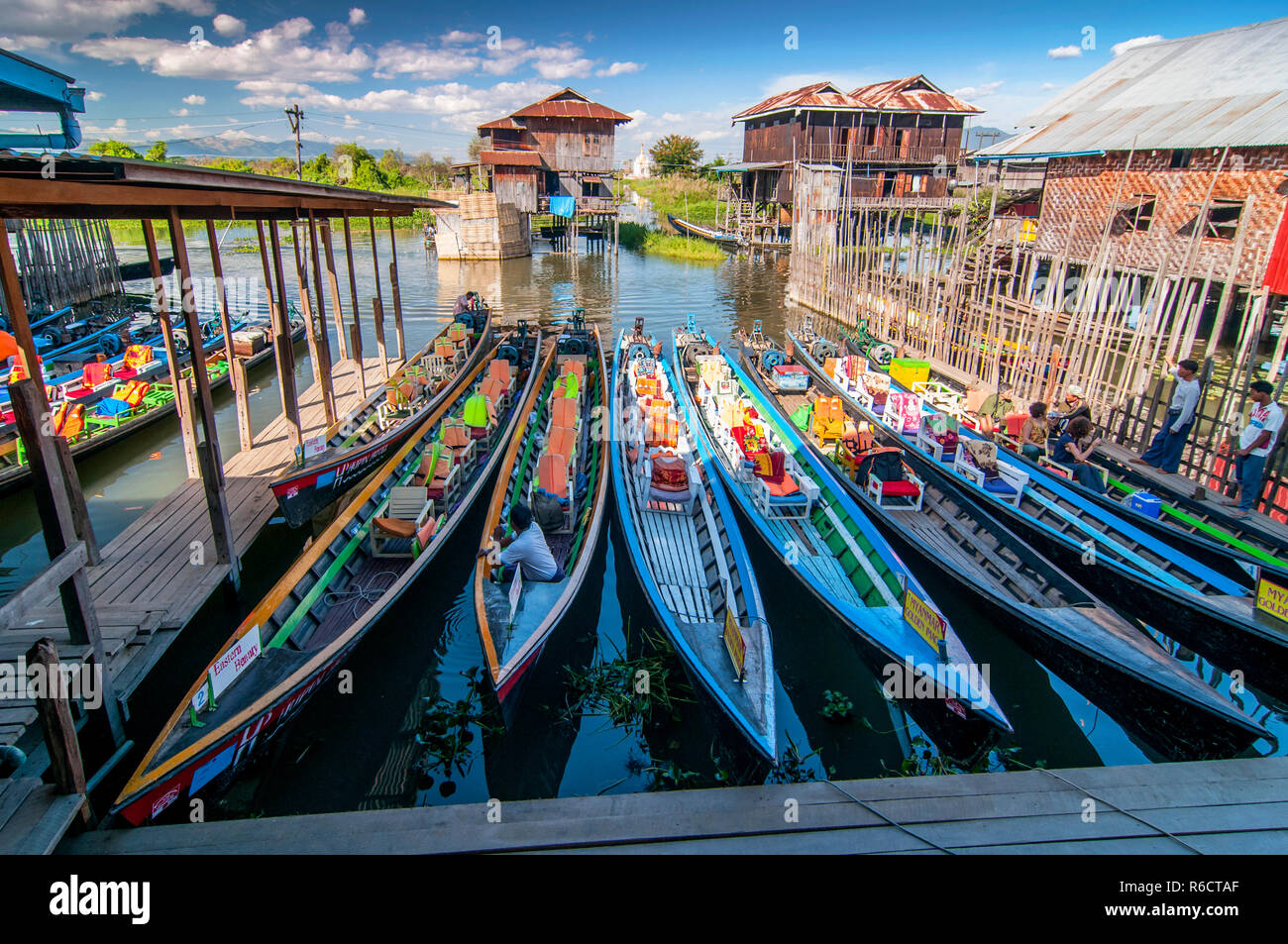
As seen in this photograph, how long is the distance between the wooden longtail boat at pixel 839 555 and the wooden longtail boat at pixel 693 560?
499mm

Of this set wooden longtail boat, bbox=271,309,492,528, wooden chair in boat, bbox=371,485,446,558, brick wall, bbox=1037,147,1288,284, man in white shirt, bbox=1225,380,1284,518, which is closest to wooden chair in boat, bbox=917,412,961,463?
man in white shirt, bbox=1225,380,1284,518

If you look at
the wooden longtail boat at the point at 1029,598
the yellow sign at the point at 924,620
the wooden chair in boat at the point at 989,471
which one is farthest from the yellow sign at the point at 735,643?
the wooden chair in boat at the point at 989,471

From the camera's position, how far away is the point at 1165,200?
15.7 m

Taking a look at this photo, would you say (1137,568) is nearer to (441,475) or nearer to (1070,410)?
(1070,410)

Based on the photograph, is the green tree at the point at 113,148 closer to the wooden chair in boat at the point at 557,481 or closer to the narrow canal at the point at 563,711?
the narrow canal at the point at 563,711

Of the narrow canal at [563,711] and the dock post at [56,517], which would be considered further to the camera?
the narrow canal at [563,711]

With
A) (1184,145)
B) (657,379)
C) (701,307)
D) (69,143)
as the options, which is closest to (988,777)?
(657,379)

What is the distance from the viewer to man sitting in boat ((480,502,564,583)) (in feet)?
23.0

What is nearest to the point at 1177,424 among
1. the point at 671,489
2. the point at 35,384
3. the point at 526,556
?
the point at 671,489

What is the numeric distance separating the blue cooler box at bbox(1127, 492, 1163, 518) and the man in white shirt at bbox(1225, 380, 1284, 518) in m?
0.75

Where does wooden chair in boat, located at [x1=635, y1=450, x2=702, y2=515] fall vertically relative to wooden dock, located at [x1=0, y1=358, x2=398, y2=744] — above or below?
above

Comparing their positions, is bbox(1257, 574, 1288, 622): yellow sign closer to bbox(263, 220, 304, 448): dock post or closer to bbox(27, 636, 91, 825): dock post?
bbox(27, 636, 91, 825): dock post

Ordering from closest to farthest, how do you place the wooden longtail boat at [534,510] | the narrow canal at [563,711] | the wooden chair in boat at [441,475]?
the wooden longtail boat at [534,510] < the narrow canal at [563,711] < the wooden chair in boat at [441,475]

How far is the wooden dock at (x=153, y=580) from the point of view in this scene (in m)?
6.10
